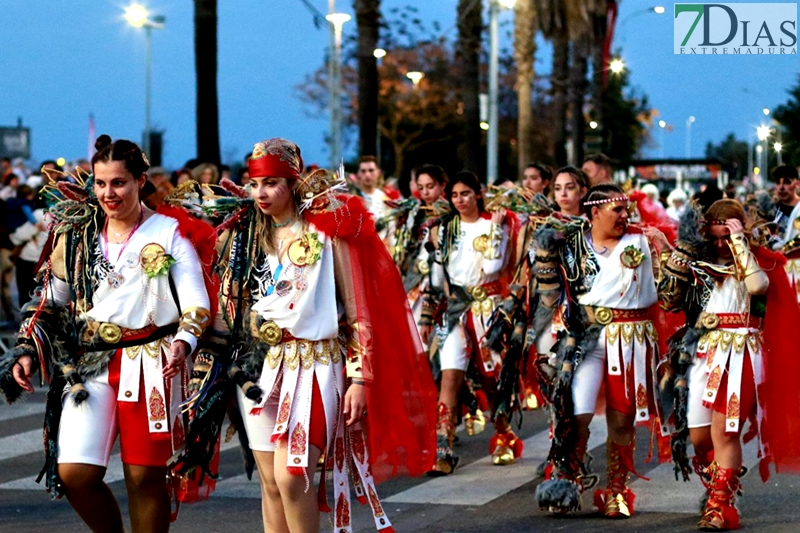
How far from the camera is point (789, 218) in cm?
1456

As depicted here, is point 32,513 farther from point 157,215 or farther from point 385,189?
point 385,189

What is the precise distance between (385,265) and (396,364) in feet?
1.43

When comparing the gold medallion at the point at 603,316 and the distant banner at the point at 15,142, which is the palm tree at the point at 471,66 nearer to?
the distant banner at the point at 15,142

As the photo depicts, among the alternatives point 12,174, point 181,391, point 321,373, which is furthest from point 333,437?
point 12,174

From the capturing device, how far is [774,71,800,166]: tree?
62312 mm

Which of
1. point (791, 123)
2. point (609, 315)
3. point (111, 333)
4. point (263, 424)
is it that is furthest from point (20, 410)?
point (791, 123)

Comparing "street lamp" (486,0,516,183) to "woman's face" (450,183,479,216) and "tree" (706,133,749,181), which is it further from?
"tree" (706,133,749,181)

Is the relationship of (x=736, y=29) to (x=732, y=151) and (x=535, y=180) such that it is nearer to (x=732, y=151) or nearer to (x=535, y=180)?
(x=535, y=180)

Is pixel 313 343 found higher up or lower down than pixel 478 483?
higher up

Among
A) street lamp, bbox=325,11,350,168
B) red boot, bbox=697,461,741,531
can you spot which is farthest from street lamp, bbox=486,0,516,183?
red boot, bbox=697,461,741,531

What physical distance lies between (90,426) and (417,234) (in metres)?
5.45

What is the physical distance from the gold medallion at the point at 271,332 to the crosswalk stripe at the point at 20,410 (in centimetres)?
668

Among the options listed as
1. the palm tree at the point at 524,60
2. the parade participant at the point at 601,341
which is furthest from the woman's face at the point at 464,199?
the palm tree at the point at 524,60

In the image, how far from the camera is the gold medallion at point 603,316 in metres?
7.96
